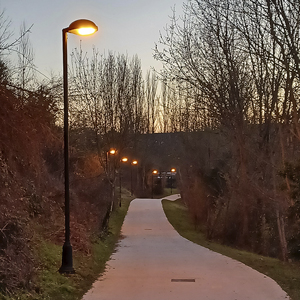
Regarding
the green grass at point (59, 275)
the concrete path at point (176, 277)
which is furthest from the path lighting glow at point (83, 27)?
the concrete path at point (176, 277)

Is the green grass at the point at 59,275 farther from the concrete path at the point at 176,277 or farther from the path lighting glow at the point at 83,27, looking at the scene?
the path lighting glow at the point at 83,27

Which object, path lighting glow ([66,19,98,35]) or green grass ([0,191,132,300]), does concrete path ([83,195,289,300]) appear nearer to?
green grass ([0,191,132,300])

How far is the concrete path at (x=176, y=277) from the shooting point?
348 inches

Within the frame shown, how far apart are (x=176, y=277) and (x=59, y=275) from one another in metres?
2.90

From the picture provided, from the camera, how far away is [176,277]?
10969mm

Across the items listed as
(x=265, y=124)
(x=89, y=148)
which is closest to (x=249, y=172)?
(x=265, y=124)

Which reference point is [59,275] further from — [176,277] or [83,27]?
[83,27]

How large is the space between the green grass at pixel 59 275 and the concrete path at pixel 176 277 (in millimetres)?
265

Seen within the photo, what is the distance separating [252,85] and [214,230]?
27.6 feet

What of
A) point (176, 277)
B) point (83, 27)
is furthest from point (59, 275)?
point (83, 27)

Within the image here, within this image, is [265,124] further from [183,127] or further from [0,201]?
[183,127]

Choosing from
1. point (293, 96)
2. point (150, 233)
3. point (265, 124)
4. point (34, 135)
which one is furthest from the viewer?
point (150, 233)

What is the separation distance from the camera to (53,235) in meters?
13.8

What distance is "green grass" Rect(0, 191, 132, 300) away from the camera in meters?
8.13
